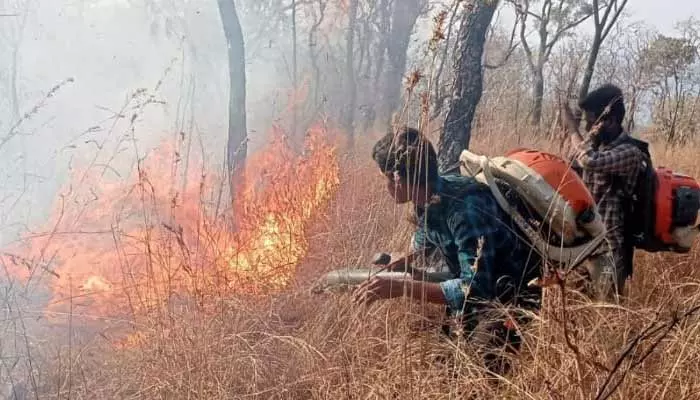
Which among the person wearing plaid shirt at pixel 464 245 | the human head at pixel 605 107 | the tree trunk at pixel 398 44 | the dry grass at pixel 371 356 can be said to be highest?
the tree trunk at pixel 398 44

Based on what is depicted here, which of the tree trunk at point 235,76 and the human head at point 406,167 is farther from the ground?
the tree trunk at point 235,76

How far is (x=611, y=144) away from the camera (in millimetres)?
3084

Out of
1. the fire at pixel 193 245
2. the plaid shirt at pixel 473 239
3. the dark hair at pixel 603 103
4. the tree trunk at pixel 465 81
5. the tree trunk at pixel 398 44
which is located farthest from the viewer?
the tree trunk at pixel 398 44

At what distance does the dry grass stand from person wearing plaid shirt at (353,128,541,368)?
0.11 meters

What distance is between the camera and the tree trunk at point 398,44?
1639 centimetres

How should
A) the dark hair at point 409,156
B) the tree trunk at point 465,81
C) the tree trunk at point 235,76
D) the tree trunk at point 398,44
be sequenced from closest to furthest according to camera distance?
the dark hair at point 409,156
the tree trunk at point 465,81
the tree trunk at point 235,76
the tree trunk at point 398,44

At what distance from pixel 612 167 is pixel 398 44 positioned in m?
14.2

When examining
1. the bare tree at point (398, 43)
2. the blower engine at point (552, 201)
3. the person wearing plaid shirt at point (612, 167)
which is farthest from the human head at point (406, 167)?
the bare tree at point (398, 43)

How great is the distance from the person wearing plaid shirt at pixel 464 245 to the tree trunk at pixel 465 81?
7.29 ft

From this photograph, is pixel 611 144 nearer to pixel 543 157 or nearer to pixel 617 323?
pixel 543 157

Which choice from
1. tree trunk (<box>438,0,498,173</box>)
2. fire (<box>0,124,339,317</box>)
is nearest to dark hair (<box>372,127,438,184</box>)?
fire (<box>0,124,339,317</box>)

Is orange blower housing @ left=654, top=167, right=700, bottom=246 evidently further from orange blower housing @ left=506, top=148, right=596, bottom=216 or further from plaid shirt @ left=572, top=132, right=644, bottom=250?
orange blower housing @ left=506, top=148, right=596, bottom=216

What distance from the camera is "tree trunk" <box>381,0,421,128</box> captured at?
16.4m

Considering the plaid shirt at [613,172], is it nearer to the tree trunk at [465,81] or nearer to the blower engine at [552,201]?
the blower engine at [552,201]
